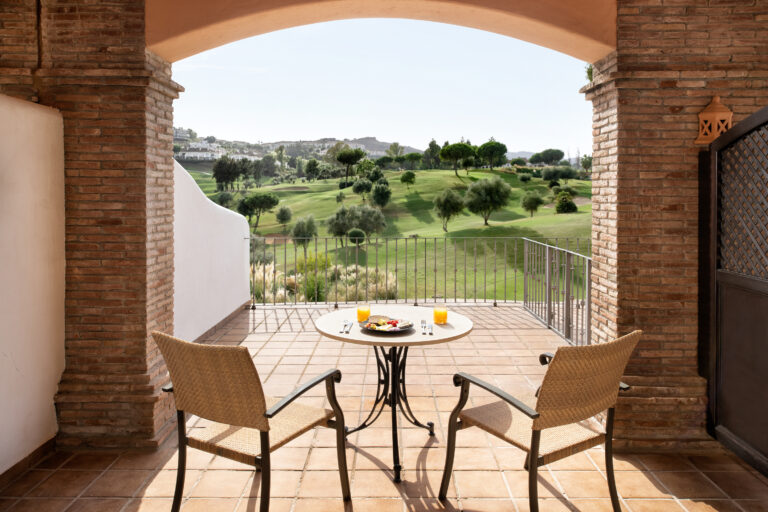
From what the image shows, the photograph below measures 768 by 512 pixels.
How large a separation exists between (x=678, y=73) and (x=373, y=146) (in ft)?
111

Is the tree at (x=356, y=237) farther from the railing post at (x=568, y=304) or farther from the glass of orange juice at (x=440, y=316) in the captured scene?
the railing post at (x=568, y=304)

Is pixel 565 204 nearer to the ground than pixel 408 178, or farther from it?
nearer to the ground

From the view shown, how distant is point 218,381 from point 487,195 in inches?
993

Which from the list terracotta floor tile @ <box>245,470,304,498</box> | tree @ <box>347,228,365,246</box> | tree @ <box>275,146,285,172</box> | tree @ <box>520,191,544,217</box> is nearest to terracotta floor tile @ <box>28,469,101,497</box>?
terracotta floor tile @ <box>245,470,304,498</box>

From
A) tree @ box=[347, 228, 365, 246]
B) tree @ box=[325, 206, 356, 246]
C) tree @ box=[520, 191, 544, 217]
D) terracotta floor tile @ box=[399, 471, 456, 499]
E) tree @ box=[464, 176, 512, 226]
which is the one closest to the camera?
terracotta floor tile @ box=[399, 471, 456, 499]

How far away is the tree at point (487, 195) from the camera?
1018 inches

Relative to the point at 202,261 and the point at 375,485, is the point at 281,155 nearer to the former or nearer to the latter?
the point at 202,261

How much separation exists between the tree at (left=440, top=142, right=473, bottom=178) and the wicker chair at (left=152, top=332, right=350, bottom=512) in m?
33.6

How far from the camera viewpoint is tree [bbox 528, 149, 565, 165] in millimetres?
35625

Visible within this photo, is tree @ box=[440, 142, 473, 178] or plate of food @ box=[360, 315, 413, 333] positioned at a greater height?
tree @ box=[440, 142, 473, 178]

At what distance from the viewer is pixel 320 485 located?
250 cm

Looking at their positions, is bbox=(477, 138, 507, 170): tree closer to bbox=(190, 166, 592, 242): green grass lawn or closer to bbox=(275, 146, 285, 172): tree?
bbox=(190, 166, 592, 242): green grass lawn

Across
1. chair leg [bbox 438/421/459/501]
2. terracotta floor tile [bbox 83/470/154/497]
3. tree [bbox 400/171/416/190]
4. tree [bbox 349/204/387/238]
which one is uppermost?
tree [bbox 400/171/416/190]

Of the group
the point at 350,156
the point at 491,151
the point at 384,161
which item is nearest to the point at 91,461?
the point at 350,156
